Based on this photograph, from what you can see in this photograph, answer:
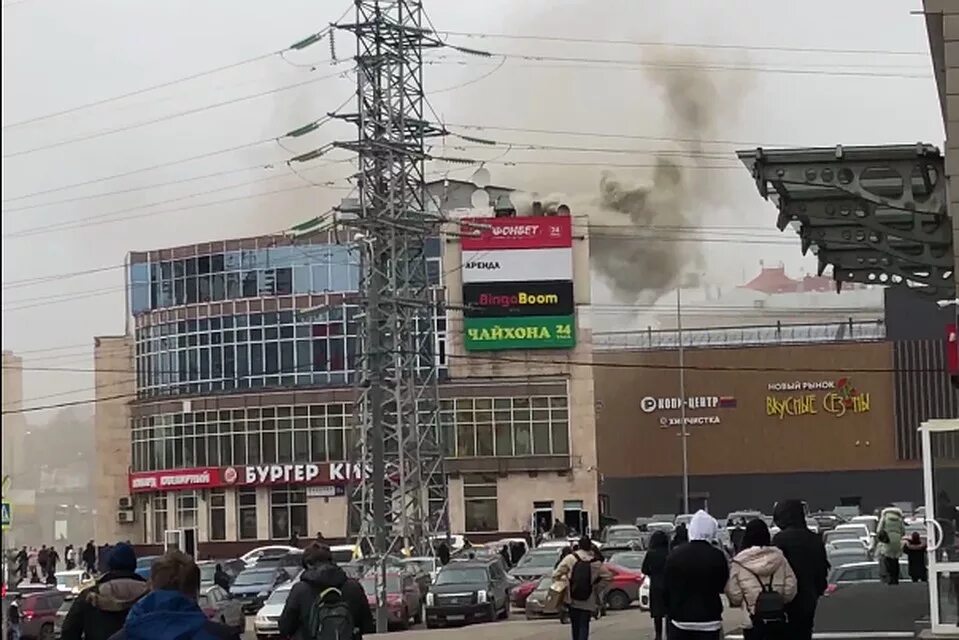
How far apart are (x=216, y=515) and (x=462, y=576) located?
47.0m

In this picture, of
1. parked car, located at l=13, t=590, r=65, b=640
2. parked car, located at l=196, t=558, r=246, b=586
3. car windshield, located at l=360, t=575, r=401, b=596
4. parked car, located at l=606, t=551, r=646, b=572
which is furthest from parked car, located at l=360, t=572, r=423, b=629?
parked car, located at l=13, t=590, r=65, b=640

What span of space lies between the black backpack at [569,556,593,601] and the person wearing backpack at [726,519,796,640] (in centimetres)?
815

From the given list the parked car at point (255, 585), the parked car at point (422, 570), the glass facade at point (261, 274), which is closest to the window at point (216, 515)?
the glass facade at point (261, 274)

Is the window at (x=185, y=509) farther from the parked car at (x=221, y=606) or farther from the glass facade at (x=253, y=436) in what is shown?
the parked car at (x=221, y=606)

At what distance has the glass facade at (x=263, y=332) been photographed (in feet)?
282

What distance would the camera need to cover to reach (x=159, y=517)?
294 ft

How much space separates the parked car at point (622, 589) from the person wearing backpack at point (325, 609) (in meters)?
28.5

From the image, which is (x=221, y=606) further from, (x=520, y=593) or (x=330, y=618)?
(x=330, y=618)

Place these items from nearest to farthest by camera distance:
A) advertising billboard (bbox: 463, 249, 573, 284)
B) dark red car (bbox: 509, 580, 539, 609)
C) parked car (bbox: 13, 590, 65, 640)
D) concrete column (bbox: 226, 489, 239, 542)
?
parked car (bbox: 13, 590, 65, 640), dark red car (bbox: 509, 580, 539, 609), advertising billboard (bbox: 463, 249, 573, 284), concrete column (bbox: 226, 489, 239, 542)

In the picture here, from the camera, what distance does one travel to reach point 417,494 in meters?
61.8

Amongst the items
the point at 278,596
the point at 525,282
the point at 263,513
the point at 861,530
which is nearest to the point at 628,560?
the point at 278,596

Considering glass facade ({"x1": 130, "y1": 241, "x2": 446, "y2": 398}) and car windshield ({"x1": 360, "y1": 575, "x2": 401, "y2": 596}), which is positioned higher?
glass facade ({"x1": 130, "y1": 241, "x2": 446, "y2": 398})

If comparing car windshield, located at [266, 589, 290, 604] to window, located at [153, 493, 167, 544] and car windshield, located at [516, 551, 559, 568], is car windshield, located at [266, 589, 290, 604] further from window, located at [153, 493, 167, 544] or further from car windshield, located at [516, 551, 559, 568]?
window, located at [153, 493, 167, 544]

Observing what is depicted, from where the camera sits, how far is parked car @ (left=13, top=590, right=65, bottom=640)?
39.4m
